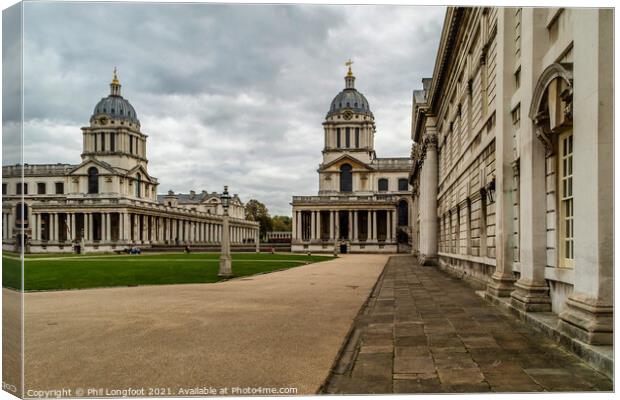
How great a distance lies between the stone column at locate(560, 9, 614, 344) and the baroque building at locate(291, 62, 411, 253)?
80.2 m

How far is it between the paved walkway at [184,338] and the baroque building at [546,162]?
147 inches

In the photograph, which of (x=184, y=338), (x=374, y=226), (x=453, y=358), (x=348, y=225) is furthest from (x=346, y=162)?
(x=453, y=358)

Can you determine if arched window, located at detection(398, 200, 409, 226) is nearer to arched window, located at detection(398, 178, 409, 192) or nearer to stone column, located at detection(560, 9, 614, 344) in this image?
arched window, located at detection(398, 178, 409, 192)

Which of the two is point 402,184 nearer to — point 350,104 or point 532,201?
point 350,104

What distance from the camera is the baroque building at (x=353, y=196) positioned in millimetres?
93250

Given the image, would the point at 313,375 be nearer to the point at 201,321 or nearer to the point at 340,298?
the point at 201,321

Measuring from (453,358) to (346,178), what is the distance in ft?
305

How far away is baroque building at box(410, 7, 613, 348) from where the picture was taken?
712 centimetres

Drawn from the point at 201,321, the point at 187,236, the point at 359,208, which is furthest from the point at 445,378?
the point at 359,208

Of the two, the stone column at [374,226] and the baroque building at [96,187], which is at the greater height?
the baroque building at [96,187]

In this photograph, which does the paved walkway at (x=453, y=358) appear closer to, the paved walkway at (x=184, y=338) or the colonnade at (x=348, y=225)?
the paved walkway at (x=184, y=338)

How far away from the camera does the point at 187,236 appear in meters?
52.9

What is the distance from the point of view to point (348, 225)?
95.1 m

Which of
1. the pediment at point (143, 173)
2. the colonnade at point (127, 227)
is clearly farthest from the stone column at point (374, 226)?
the pediment at point (143, 173)
